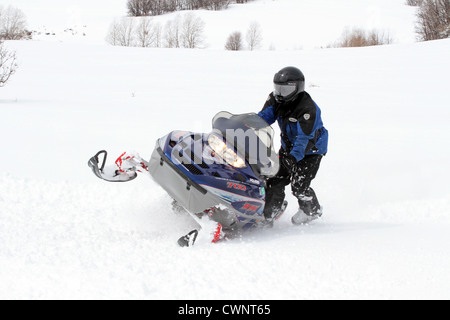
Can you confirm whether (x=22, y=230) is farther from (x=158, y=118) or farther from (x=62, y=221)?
(x=158, y=118)

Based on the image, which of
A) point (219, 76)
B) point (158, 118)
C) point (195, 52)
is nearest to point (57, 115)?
point (158, 118)

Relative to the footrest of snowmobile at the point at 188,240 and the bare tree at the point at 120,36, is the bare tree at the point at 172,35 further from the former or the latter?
the footrest of snowmobile at the point at 188,240

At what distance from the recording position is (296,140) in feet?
13.8

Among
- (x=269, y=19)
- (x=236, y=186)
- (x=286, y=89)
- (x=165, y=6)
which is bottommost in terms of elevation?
(x=236, y=186)

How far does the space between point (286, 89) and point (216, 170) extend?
122 centimetres

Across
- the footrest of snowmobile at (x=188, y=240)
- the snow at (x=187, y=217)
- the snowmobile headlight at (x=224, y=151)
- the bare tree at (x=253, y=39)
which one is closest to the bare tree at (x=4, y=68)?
the snow at (x=187, y=217)

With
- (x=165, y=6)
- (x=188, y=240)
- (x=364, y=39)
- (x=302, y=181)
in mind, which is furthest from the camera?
(x=165, y=6)

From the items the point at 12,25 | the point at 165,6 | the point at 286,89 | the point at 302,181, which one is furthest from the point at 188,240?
the point at 165,6

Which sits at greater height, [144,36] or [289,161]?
[144,36]

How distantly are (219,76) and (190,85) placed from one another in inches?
92.4

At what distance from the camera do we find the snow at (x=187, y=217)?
9.29 ft

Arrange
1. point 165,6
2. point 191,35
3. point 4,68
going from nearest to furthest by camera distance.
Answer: point 4,68
point 191,35
point 165,6

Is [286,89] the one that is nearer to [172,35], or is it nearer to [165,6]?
[172,35]

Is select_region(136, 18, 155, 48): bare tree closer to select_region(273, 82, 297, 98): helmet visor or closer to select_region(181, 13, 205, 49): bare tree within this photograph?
select_region(181, 13, 205, 49): bare tree
